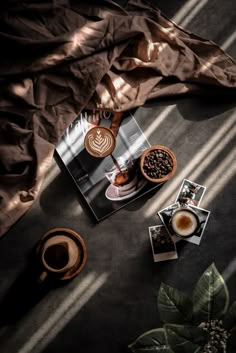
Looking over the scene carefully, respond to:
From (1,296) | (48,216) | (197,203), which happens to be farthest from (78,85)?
(1,296)

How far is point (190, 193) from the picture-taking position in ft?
7.06

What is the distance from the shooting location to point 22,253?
208cm

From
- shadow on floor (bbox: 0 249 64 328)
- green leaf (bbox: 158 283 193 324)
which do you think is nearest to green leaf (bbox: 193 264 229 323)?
green leaf (bbox: 158 283 193 324)

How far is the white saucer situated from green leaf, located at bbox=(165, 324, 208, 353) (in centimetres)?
77

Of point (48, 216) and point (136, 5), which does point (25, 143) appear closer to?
point (48, 216)

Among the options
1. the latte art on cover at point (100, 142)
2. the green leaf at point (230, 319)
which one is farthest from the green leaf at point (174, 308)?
A: the latte art on cover at point (100, 142)

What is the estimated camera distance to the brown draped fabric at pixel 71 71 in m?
2.02

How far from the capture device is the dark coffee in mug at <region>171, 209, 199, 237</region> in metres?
2.04

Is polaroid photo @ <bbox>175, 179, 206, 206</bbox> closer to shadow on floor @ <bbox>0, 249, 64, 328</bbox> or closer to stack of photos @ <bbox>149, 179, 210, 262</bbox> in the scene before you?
stack of photos @ <bbox>149, 179, 210, 262</bbox>

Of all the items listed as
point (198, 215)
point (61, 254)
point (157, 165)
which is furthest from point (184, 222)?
point (61, 254)

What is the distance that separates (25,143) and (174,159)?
67 centimetres

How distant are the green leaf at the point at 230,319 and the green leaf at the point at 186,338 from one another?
0.30 feet

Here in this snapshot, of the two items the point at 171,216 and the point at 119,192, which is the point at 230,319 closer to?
the point at 171,216

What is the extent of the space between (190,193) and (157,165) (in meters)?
0.21
